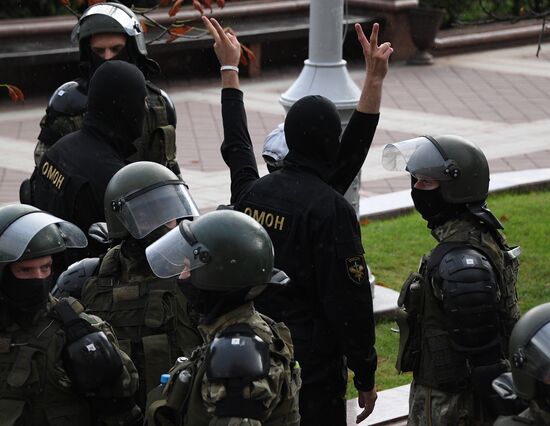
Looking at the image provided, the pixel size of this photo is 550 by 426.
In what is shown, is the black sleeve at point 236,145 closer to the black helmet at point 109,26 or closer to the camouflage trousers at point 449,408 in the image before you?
the camouflage trousers at point 449,408

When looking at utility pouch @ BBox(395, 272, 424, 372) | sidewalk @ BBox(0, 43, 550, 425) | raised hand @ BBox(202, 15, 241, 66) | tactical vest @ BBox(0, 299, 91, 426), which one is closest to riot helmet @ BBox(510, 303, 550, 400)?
utility pouch @ BBox(395, 272, 424, 372)

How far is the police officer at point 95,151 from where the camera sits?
5152mm

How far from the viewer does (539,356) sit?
3422 mm

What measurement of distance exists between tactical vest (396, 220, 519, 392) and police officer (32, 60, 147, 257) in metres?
1.43

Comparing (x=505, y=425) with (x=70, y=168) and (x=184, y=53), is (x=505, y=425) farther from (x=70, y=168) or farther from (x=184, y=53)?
(x=184, y=53)

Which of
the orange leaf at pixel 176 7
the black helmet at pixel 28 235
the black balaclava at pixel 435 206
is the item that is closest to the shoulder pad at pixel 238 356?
the black helmet at pixel 28 235

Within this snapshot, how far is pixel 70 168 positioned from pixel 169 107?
4.40ft

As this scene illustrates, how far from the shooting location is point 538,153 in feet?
39.8

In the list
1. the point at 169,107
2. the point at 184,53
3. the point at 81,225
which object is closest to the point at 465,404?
the point at 81,225

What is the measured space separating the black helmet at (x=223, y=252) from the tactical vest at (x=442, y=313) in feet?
3.60

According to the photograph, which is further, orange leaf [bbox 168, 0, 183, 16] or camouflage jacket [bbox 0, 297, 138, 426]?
orange leaf [bbox 168, 0, 183, 16]

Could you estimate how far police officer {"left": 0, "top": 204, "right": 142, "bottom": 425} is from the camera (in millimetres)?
3721

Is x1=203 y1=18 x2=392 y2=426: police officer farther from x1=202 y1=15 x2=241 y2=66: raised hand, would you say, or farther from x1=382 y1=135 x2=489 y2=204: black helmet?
x1=202 y1=15 x2=241 y2=66: raised hand

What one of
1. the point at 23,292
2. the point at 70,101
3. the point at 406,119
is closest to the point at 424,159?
the point at 23,292
